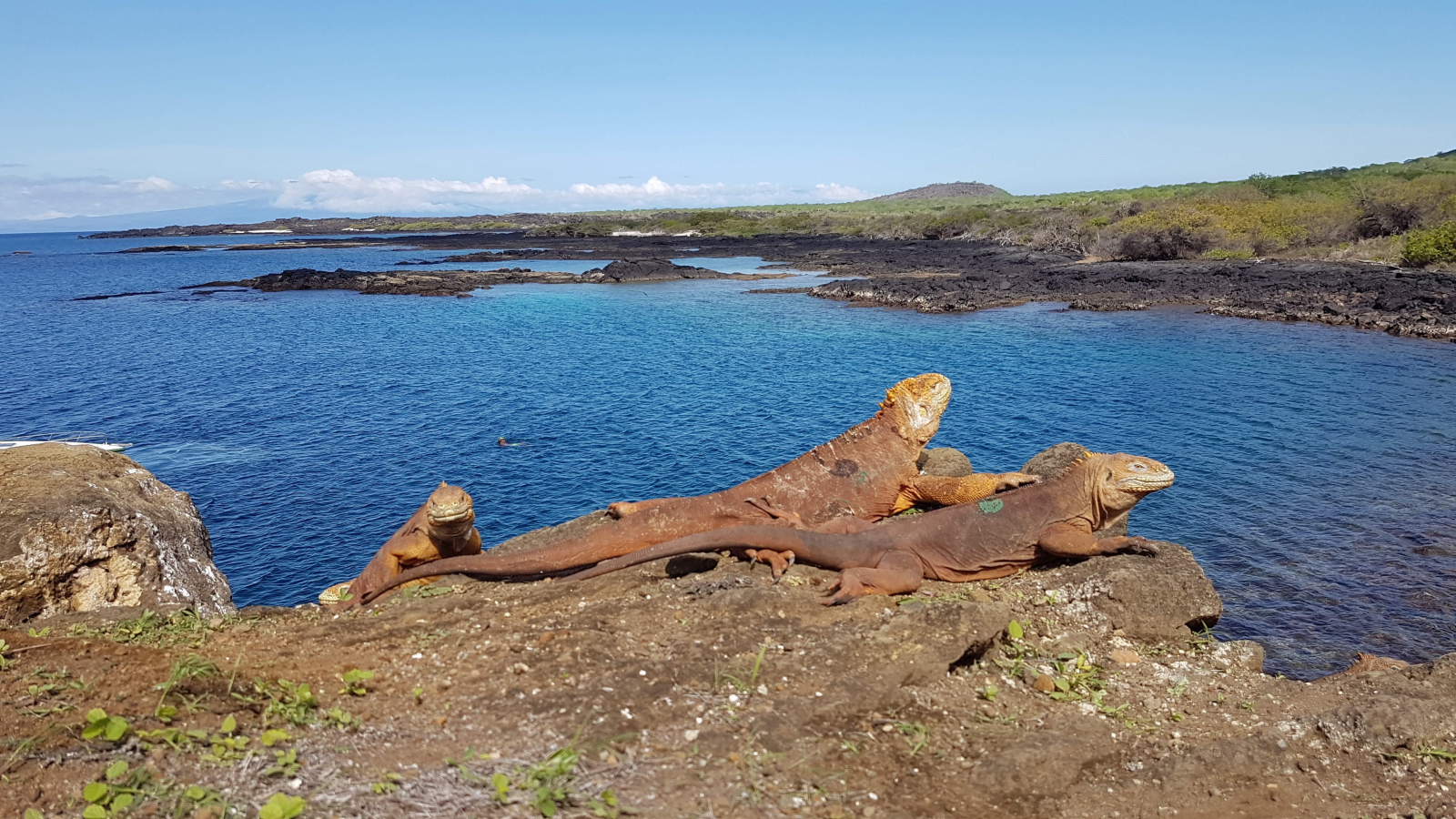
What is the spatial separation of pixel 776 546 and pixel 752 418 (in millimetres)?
18682

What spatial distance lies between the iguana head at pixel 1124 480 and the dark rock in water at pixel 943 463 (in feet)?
8.49

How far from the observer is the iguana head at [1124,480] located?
8.46 meters

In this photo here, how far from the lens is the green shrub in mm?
43844

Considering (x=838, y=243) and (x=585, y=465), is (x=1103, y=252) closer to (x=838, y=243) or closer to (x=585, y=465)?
(x=838, y=243)

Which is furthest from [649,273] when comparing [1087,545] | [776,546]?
[1087,545]

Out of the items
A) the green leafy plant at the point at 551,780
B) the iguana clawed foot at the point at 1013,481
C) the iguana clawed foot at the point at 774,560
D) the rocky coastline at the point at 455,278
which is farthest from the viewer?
the rocky coastline at the point at 455,278

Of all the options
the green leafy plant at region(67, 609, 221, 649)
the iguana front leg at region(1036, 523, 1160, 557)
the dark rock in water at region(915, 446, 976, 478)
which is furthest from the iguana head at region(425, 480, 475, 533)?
the iguana front leg at region(1036, 523, 1160, 557)

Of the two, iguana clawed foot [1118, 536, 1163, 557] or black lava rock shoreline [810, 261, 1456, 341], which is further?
black lava rock shoreline [810, 261, 1456, 341]

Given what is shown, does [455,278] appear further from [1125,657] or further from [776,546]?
[1125,657]

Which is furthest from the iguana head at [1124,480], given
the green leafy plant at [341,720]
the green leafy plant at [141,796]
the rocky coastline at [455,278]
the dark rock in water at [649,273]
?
the dark rock in water at [649,273]

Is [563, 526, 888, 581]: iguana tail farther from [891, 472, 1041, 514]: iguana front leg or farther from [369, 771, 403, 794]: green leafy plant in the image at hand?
[369, 771, 403, 794]: green leafy plant

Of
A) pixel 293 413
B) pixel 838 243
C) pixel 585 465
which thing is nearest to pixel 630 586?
pixel 585 465

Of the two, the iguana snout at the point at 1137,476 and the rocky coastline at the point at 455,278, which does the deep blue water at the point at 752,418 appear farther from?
the rocky coastline at the point at 455,278

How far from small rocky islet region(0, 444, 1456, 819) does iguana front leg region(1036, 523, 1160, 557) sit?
179 mm
